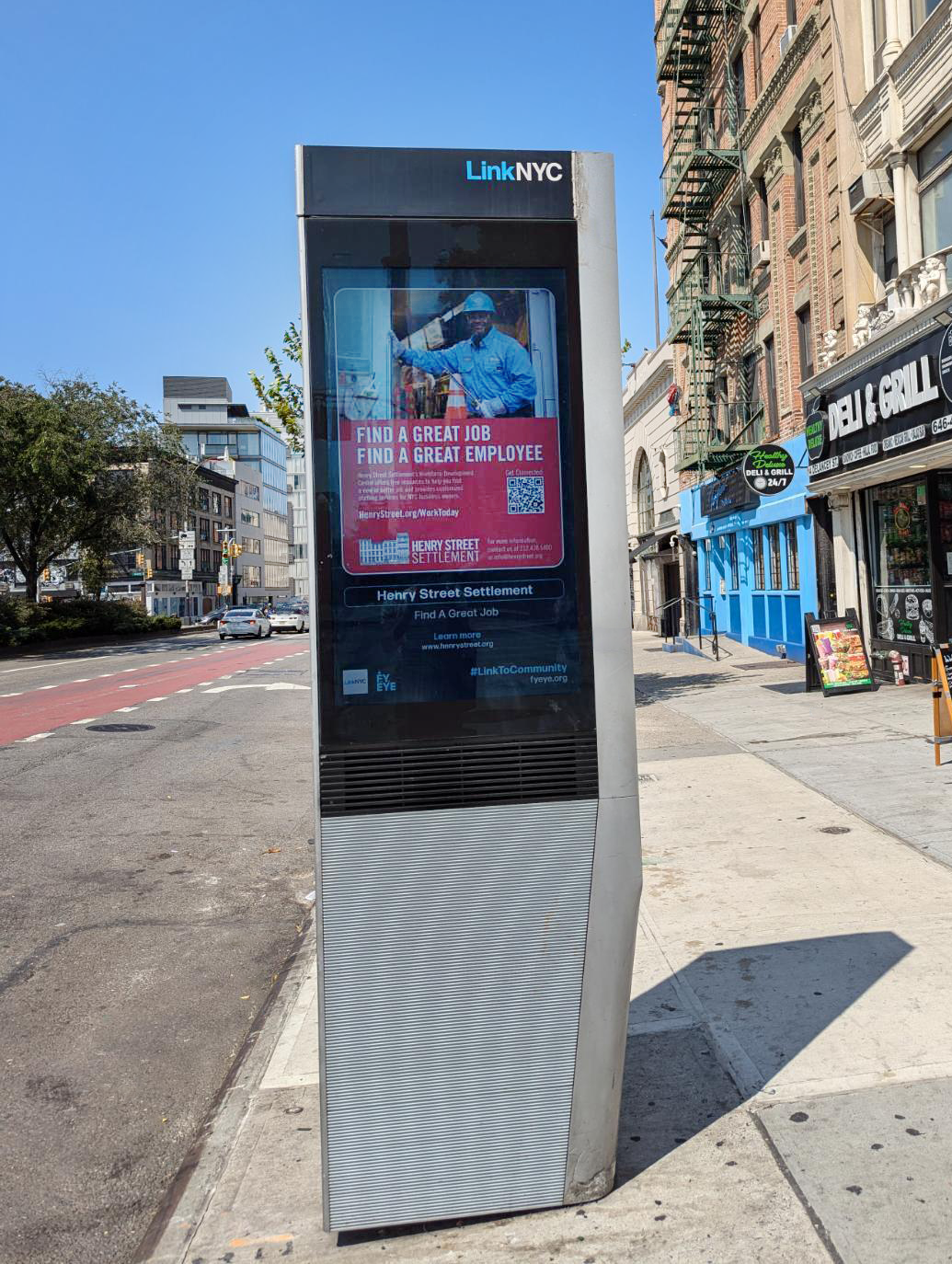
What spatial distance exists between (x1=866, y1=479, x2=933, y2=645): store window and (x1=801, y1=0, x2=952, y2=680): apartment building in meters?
0.03

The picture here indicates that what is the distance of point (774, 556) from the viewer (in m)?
22.0

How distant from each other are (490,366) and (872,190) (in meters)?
14.4

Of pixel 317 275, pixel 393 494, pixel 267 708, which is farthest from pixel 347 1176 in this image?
pixel 267 708

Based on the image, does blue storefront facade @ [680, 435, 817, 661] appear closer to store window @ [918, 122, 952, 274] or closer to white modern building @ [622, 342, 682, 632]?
white modern building @ [622, 342, 682, 632]

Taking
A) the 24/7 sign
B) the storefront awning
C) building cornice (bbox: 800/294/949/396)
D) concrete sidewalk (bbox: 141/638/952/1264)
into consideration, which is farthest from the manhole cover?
the storefront awning

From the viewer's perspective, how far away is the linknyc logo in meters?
2.83

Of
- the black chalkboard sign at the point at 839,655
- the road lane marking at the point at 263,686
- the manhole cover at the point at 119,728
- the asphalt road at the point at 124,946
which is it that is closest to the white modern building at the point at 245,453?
the road lane marking at the point at 263,686

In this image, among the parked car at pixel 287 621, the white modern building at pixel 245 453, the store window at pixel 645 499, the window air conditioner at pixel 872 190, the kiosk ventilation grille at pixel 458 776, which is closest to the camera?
the kiosk ventilation grille at pixel 458 776

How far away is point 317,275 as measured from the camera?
2.80m

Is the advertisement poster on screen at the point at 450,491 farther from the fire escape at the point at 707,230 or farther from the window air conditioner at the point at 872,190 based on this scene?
the fire escape at the point at 707,230

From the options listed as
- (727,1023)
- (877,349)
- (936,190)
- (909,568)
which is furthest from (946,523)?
(727,1023)

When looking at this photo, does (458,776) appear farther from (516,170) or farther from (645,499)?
(645,499)

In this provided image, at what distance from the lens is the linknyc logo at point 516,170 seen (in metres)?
2.83

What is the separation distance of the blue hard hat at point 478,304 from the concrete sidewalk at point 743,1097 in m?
2.51
